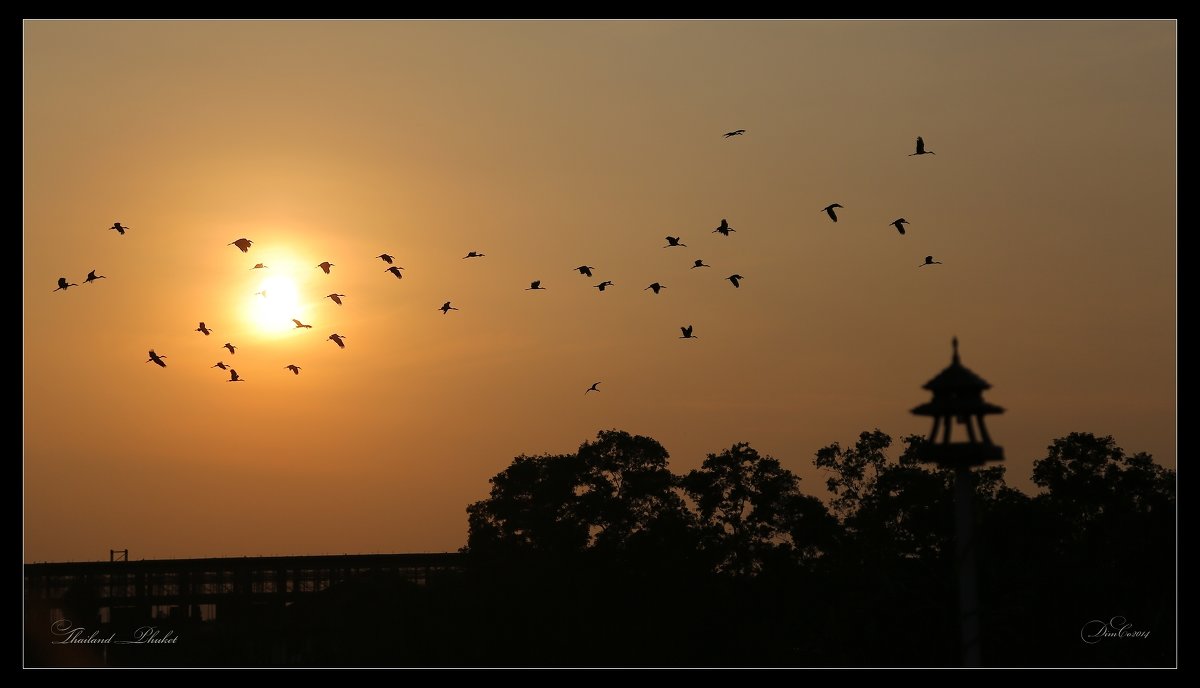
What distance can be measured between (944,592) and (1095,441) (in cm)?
1240

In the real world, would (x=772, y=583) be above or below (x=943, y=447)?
below

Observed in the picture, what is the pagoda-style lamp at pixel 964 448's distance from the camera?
93.6 feet

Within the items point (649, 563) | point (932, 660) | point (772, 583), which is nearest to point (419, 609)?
point (649, 563)

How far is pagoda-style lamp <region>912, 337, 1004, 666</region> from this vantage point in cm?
2853

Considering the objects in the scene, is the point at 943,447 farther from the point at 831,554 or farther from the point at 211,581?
the point at 211,581

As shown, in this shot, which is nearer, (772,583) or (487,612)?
(487,612)

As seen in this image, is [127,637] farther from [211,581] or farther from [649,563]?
[211,581]

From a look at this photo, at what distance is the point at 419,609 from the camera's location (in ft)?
179

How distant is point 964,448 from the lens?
28.7 metres

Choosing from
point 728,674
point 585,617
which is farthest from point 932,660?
point 585,617

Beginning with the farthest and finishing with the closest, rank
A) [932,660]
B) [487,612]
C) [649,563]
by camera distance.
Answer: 1. [649,563]
2. [487,612]
3. [932,660]

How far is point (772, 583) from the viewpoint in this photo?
57344mm

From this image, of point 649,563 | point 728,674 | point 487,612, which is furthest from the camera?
point 649,563

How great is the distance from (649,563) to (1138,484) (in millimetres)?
17201
